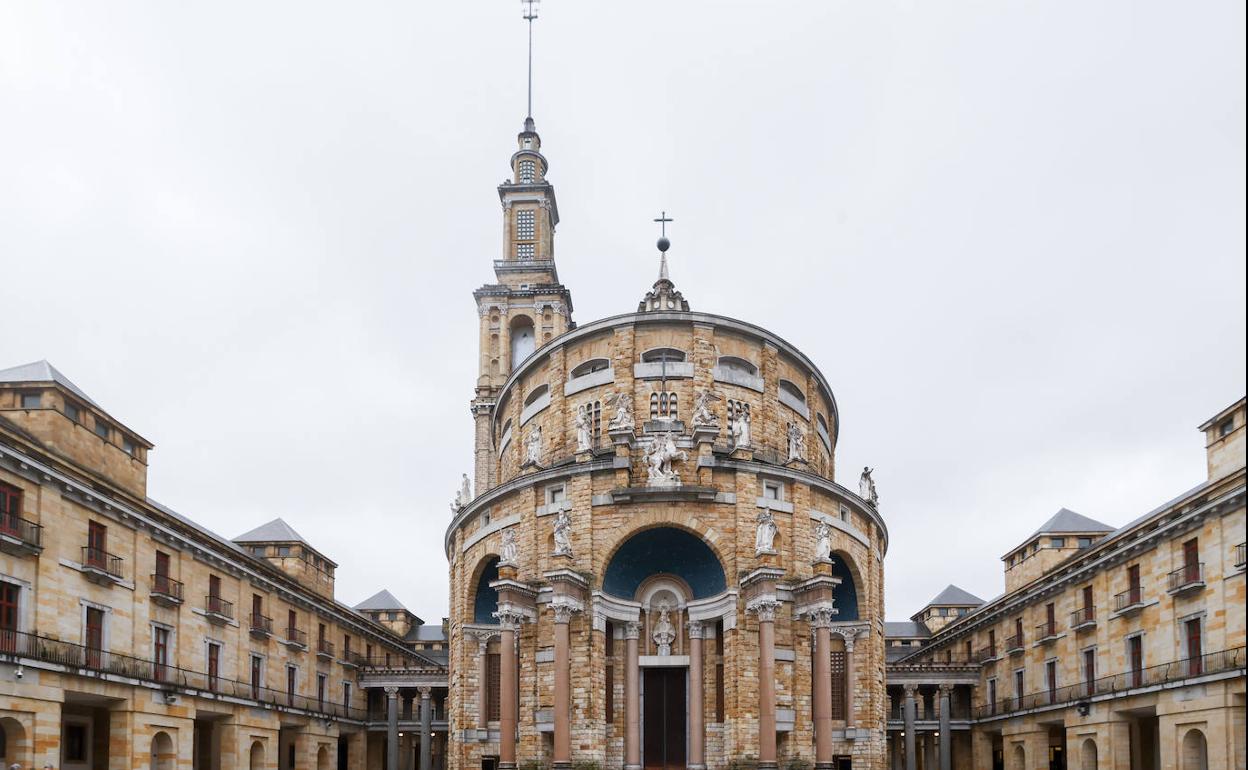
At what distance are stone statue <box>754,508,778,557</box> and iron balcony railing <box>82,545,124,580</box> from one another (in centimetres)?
2339

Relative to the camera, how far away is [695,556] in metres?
46.1

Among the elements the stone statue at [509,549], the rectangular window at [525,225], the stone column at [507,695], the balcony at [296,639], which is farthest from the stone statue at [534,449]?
the rectangular window at [525,225]

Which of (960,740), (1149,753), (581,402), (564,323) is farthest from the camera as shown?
(564,323)

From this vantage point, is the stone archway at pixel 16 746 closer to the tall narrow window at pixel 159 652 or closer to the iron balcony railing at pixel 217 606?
the tall narrow window at pixel 159 652

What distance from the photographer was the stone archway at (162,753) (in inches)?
1651

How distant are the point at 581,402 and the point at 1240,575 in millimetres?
26868

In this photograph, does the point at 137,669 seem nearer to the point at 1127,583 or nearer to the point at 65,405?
the point at 65,405

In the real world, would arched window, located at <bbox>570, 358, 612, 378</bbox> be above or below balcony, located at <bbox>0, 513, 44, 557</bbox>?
above

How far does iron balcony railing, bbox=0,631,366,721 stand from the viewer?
1314 inches

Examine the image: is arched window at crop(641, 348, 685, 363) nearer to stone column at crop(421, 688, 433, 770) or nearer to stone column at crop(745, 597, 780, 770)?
stone column at crop(745, 597, 780, 770)

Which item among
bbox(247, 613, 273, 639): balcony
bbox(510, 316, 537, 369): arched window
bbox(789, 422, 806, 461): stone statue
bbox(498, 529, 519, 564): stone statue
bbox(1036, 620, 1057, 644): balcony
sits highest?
bbox(510, 316, 537, 369): arched window

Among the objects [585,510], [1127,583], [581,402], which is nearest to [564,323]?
[581,402]

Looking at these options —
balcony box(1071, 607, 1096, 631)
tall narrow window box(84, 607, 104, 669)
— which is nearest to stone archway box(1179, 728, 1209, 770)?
balcony box(1071, 607, 1096, 631)

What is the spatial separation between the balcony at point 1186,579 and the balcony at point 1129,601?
8.71ft
